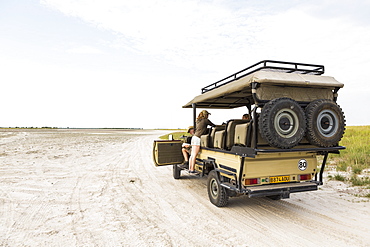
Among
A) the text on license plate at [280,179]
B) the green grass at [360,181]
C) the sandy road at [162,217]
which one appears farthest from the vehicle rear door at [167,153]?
the green grass at [360,181]

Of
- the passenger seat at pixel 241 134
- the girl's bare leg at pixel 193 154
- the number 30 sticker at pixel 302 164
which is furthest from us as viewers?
the girl's bare leg at pixel 193 154

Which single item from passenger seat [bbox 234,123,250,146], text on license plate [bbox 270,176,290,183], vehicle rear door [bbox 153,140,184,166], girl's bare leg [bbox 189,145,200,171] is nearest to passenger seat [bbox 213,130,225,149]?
passenger seat [bbox 234,123,250,146]

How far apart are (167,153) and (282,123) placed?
414 cm

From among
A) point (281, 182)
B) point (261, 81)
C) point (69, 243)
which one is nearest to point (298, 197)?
point (281, 182)

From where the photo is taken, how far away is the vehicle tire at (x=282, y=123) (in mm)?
4195

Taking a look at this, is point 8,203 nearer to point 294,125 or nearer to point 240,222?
point 240,222

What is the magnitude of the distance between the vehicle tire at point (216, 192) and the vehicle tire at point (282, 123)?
1.61 m

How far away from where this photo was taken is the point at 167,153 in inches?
302

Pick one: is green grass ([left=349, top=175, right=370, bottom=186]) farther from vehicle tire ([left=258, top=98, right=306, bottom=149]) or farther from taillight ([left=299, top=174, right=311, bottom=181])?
vehicle tire ([left=258, top=98, right=306, bottom=149])

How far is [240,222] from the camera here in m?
4.47

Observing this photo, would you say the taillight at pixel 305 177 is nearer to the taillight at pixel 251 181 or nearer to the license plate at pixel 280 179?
the license plate at pixel 280 179

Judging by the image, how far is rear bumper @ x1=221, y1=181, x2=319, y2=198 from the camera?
4.52 metres

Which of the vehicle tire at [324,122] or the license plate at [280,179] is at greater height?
the vehicle tire at [324,122]

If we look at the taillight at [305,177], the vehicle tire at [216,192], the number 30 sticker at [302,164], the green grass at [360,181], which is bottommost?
the green grass at [360,181]
